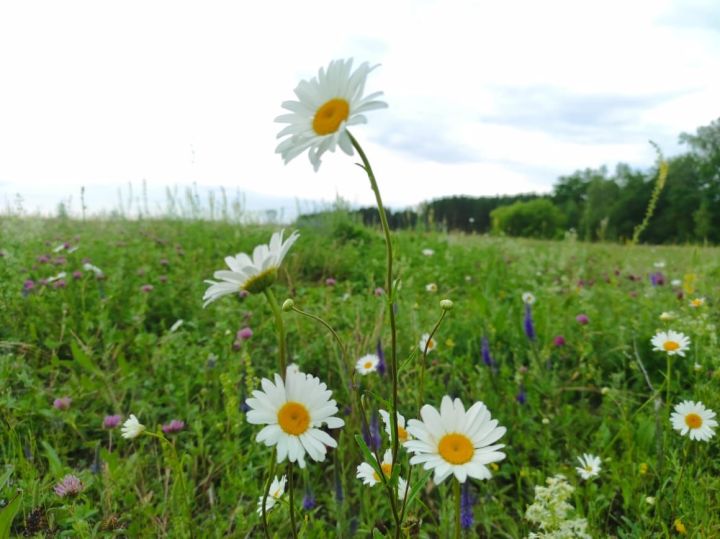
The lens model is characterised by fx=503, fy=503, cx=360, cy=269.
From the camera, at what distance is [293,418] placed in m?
0.82

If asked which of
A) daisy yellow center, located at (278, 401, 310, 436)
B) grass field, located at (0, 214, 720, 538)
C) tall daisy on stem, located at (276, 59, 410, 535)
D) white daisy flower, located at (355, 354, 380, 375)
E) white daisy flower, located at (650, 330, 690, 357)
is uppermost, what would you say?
tall daisy on stem, located at (276, 59, 410, 535)

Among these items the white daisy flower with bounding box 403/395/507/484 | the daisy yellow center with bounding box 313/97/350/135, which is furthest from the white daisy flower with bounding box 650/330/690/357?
the daisy yellow center with bounding box 313/97/350/135

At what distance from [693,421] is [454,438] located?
3.15ft

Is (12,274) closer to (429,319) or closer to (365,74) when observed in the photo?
(429,319)

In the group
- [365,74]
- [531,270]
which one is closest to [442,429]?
[365,74]

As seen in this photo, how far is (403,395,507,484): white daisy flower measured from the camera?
2.48 ft

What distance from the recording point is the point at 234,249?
477 cm

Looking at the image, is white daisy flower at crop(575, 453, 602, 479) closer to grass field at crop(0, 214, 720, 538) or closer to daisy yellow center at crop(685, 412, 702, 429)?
grass field at crop(0, 214, 720, 538)

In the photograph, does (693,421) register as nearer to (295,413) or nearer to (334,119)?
(295,413)

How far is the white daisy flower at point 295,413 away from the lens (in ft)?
2.59

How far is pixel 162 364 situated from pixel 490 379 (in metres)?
1.45

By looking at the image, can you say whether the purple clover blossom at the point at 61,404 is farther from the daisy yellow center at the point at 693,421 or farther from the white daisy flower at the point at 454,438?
the daisy yellow center at the point at 693,421

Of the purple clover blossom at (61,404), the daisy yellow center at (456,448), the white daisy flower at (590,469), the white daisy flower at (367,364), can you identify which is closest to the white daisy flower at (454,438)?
the daisy yellow center at (456,448)

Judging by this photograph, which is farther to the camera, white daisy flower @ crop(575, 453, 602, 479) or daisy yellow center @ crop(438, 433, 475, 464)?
white daisy flower @ crop(575, 453, 602, 479)
